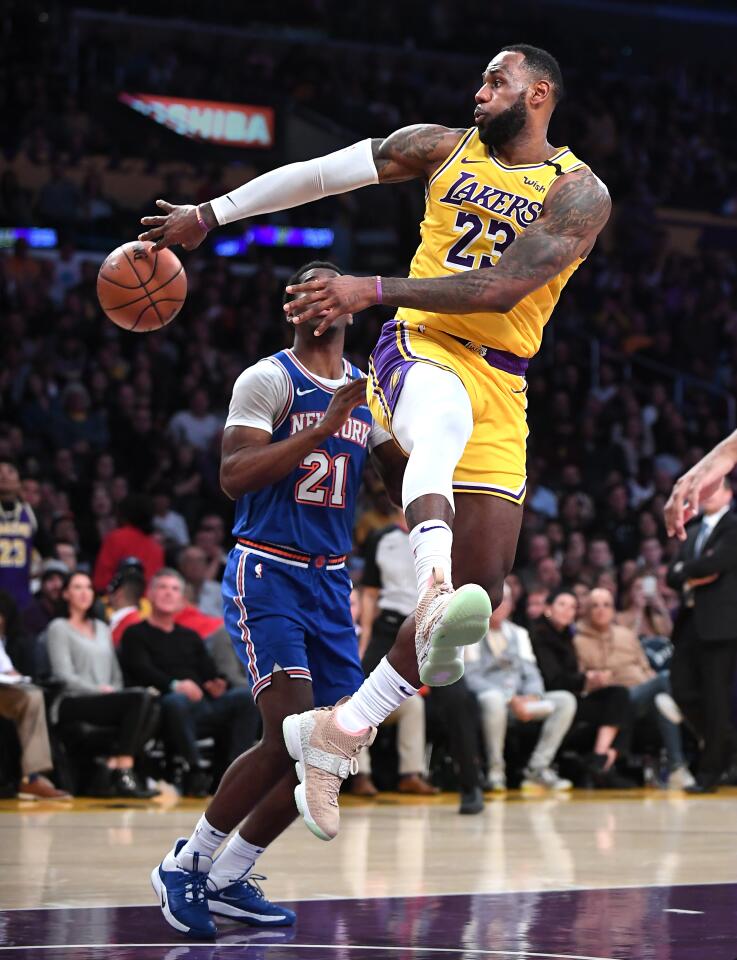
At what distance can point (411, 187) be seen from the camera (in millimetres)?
21203

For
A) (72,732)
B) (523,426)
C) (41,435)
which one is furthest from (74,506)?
(523,426)

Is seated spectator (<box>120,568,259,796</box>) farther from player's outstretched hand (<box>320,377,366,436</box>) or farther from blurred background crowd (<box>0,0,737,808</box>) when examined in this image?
player's outstretched hand (<box>320,377,366,436</box>)

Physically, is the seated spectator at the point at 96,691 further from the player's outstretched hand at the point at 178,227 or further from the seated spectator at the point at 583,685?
the player's outstretched hand at the point at 178,227

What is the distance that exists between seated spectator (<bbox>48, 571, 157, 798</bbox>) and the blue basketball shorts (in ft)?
15.9

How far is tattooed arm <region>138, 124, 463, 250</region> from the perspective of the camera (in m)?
5.13

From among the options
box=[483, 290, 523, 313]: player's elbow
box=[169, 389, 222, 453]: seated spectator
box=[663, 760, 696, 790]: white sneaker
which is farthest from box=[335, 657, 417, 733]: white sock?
box=[169, 389, 222, 453]: seated spectator

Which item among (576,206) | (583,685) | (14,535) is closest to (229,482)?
(576,206)

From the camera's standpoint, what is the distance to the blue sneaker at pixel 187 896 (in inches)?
209

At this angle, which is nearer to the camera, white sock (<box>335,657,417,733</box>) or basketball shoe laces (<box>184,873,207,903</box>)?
white sock (<box>335,657,417,733</box>)

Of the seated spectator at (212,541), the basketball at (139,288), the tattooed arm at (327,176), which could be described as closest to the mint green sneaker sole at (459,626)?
the tattooed arm at (327,176)

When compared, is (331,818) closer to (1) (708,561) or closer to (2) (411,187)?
(1) (708,561)

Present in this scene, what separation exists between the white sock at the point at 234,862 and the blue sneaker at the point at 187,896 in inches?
2.1

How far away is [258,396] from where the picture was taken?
5.77 metres

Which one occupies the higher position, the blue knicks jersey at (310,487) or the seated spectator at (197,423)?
the seated spectator at (197,423)
